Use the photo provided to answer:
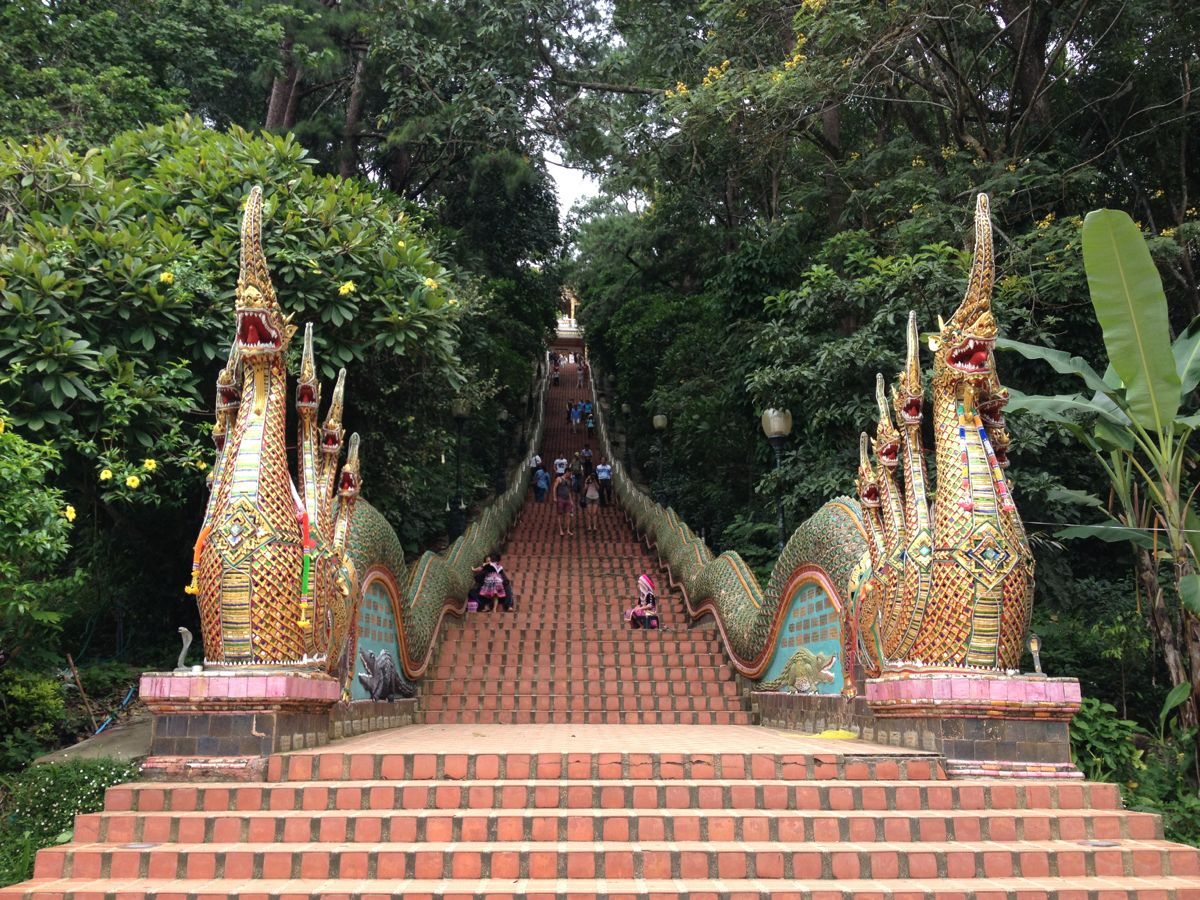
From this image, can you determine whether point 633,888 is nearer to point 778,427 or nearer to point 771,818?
point 771,818

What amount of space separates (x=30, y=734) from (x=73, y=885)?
3397 mm

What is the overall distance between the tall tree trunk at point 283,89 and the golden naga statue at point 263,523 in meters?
10.8

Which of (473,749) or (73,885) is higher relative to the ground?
(473,749)

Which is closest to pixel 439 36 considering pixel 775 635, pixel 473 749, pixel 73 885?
pixel 775 635

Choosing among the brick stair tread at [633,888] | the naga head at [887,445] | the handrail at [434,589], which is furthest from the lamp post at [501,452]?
the brick stair tread at [633,888]

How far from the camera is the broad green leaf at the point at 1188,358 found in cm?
729

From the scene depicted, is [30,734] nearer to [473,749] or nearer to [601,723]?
[473,749]

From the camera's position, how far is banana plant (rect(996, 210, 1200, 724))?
6.52 meters

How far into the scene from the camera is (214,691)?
5.91m

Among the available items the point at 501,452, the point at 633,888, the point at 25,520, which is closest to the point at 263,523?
the point at 25,520

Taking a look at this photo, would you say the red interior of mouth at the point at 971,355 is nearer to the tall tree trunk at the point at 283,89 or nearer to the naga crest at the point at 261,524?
the naga crest at the point at 261,524

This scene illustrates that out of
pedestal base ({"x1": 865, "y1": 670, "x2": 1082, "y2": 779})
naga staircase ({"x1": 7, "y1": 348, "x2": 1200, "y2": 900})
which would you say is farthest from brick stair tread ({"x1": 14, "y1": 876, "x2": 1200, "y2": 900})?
pedestal base ({"x1": 865, "y1": 670, "x2": 1082, "y2": 779})

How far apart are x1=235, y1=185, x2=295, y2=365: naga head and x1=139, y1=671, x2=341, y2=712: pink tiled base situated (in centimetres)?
213

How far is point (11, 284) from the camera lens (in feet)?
25.7
